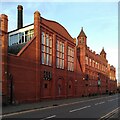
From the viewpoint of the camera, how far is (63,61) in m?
53.0

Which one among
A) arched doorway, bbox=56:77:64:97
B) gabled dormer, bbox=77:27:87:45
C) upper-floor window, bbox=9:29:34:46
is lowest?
arched doorway, bbox=56:77:64:97

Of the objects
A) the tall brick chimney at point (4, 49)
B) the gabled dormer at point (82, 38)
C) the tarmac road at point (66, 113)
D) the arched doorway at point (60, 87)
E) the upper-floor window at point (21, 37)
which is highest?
the gabled dormer at point (82, 38)

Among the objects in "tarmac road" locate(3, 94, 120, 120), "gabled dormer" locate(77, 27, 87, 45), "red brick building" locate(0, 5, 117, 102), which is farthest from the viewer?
"gabled dormer" locate(77, 27, 87, 45)

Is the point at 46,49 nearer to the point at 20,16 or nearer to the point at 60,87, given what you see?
the point at 60,87

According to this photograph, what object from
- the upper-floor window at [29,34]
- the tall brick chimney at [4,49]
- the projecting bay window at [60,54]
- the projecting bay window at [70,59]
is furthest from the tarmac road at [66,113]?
the projecting bay window at [70,59]

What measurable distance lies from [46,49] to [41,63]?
3574 mm

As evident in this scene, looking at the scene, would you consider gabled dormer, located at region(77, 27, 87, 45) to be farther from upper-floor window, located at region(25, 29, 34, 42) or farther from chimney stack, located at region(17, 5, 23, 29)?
upper-floor window, located at region(25, 29, 34, 42)

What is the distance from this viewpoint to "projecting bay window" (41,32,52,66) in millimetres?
44281

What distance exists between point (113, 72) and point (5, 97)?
9060 cm

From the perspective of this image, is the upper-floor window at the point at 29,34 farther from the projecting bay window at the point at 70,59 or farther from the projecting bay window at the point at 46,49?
the projecting bay window at the point at 70,59

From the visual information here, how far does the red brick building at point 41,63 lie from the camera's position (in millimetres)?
34094

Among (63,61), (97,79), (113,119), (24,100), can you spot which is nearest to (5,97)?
(24,100)

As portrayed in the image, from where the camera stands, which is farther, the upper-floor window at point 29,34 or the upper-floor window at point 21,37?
the upper-floor window at point 21,37

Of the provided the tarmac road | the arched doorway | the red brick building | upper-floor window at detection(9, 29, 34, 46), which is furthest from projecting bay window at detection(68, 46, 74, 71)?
the tarmac road
